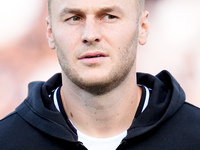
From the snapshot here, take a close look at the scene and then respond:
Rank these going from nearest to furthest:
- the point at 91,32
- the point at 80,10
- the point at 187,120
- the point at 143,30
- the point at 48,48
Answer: the point at 91,32, the point at 80,10, the point at 187,120, the point at 143,30, the point at 48,48

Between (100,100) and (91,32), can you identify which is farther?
(100,100)

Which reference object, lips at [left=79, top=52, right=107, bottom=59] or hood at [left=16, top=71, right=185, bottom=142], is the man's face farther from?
hood at [left=16, top=71, right=185, bottom=142]

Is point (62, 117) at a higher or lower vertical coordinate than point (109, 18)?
lower

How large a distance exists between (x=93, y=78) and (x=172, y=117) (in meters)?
0.66

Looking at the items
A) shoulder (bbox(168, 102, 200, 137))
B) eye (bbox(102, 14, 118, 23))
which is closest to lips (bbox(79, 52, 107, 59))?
eye (bbox(102, 14, 118, 23))

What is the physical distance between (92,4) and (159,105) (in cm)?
86

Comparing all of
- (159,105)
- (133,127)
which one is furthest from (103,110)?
(159,105)

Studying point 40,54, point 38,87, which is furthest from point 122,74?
point 40,54

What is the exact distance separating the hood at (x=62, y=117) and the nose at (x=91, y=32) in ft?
1.94

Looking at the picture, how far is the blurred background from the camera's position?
6.23 metres

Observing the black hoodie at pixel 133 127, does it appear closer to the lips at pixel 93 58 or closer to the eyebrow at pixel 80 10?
the lips at pixel 93 58

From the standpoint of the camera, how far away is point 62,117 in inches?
117

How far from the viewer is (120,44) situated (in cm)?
289

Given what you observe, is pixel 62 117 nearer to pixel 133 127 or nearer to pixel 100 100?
pixel 100 100
